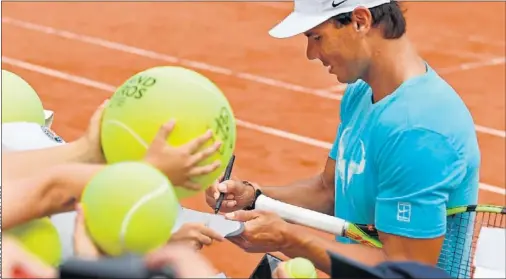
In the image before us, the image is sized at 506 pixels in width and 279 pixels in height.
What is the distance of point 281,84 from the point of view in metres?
10.5

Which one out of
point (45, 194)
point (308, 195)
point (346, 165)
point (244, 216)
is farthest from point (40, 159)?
point (308, 195)

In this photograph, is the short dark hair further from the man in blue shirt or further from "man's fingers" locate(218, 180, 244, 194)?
"man's fingers" locate(218, 180, 244, 194)

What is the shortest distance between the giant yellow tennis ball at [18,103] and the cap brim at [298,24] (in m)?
0.96

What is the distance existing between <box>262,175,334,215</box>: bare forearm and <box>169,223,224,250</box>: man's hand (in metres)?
1.48

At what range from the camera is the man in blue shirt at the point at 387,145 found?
316 centimetres

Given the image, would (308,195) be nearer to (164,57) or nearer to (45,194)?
(45,194)

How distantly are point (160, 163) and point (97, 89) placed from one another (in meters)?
8.21

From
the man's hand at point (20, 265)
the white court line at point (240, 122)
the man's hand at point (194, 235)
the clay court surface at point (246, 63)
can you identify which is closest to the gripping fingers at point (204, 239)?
the man's hand at point (194, 235)

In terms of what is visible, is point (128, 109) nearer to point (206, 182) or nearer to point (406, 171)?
point (206, 182)

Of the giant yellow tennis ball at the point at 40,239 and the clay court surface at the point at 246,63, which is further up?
the giant yellow tennis ball at the point at 40,239

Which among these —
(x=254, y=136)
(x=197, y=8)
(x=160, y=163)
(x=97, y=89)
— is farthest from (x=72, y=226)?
(x=197, y=8)

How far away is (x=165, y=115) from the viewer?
2.25 meters

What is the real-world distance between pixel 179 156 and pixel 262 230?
42.6 inches

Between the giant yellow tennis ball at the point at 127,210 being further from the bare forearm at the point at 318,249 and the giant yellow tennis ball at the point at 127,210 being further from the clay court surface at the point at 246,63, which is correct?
the clay court surface at the point at 246,63
